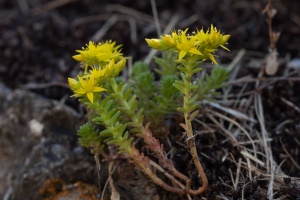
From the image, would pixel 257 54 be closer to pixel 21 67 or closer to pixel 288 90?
pixel 288 90

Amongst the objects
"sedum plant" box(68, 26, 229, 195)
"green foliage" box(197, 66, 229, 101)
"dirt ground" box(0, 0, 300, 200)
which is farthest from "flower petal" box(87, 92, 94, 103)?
"green foliage" box(197, 66, 229, 101)

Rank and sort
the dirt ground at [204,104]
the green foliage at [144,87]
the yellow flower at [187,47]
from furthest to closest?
the green foliage at [144,87] < the dirt ground at [204,104] < the yellow flower at [187,47]

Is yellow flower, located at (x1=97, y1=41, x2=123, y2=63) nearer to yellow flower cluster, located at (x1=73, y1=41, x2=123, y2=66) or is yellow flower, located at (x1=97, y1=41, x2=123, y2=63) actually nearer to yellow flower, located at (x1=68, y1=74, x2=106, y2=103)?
yellow flower cluster, located at (x1=73, y1=41, x2=123, y2=66)

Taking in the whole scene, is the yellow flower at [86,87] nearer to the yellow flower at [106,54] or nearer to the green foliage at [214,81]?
the yellow flower at [106,54]

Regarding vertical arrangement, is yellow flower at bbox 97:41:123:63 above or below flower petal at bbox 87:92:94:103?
above

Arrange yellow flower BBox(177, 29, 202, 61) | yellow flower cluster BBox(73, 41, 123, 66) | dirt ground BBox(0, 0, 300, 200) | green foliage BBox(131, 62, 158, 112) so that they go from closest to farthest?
1. yellow flower BBox(177, 29, 202, 61)
2. yellow flower cluster BBox(73, 41, 123, 66)
3. dirt ground BBox(0, 0, 300, 200)
4. green foliage BBox(131, 62, 158, 112)

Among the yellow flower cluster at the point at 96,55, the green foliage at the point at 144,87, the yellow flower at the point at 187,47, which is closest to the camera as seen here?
the yellow flower at the point at 187,47

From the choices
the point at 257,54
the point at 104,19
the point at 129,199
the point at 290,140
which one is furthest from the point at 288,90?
the point at 104,19

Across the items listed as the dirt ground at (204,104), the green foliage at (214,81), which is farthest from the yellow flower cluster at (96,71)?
the green foliage at (214,81)
